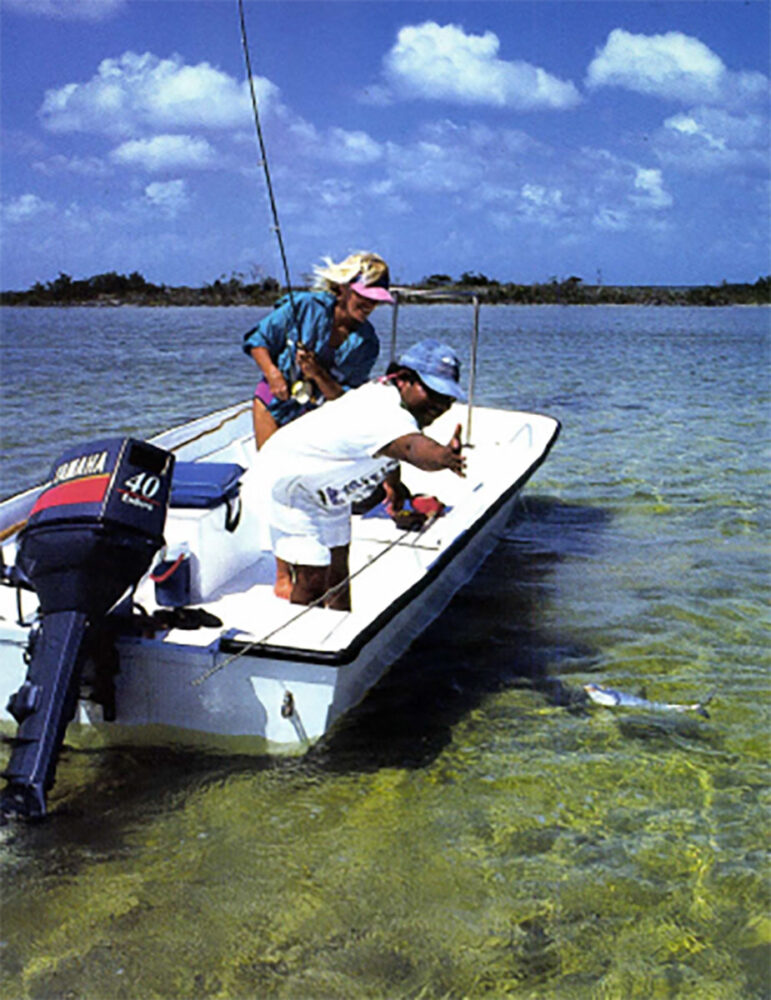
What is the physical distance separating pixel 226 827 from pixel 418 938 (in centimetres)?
87

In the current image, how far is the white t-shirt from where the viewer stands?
3.38m

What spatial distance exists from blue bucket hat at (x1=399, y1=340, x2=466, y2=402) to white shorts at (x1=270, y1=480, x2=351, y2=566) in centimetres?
61

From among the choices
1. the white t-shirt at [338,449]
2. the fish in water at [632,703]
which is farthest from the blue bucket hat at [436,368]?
the fish in water at [632,703]

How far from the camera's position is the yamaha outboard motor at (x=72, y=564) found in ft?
10.1

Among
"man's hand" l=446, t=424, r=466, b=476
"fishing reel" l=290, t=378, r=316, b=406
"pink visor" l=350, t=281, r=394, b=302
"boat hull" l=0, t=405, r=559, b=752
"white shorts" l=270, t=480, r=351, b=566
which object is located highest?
"pink visor" l=350, t=281, r=394, b=302

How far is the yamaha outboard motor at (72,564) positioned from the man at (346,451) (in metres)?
0.45

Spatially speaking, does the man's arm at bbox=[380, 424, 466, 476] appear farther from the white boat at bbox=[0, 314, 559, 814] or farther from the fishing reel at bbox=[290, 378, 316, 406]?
the fishing reel at bbox=[290, 378, 316, 406]

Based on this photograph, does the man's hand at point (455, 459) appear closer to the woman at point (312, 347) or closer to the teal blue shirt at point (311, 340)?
the woman at point (312, 347)

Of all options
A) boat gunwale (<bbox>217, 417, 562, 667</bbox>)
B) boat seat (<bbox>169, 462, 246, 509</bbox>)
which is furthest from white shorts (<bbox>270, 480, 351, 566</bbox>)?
boat seat (<bbox>169, 462, 246, 509</bbox>)

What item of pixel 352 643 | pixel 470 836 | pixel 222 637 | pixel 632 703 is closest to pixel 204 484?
pixel 222 637

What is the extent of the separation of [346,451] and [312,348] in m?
1.64

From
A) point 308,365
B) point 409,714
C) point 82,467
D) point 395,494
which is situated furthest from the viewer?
point 395,494

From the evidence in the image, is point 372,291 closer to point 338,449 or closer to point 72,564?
point 338,449

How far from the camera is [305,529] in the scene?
371 centimetres
